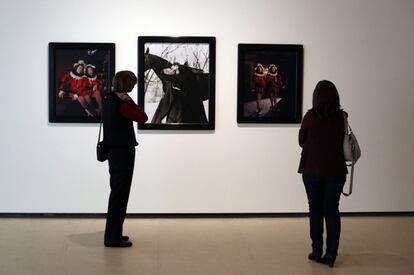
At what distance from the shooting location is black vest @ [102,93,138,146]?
197 inches

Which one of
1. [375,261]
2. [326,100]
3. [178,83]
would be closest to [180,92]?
[178,83]

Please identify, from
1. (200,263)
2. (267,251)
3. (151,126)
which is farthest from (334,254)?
(151,126)

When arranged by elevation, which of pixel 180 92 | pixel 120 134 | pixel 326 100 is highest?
pixel 180 92

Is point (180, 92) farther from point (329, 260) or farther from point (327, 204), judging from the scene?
point (329, 260)

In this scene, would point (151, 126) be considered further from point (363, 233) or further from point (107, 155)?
point (363, 233)

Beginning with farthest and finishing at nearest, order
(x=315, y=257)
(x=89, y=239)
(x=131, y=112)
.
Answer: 1. (x=89, y=239)
2. (x=131, y=112)
3. (x=315, y=257)

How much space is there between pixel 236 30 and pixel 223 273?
9.41 ft

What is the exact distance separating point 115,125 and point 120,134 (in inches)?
3.4

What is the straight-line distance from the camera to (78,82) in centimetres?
627

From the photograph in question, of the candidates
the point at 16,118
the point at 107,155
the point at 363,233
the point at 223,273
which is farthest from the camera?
the point at 16,118

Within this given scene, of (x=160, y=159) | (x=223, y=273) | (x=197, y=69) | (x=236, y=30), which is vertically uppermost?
(x=236, y=30)

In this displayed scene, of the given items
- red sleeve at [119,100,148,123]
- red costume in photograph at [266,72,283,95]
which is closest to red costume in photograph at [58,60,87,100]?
red sleeve at [119,100,148,123]

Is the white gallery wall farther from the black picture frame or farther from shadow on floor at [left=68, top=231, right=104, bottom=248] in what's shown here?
shadow on floor at [left=68, top=231, right=104, bottom=248]

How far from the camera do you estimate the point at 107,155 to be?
512cm
